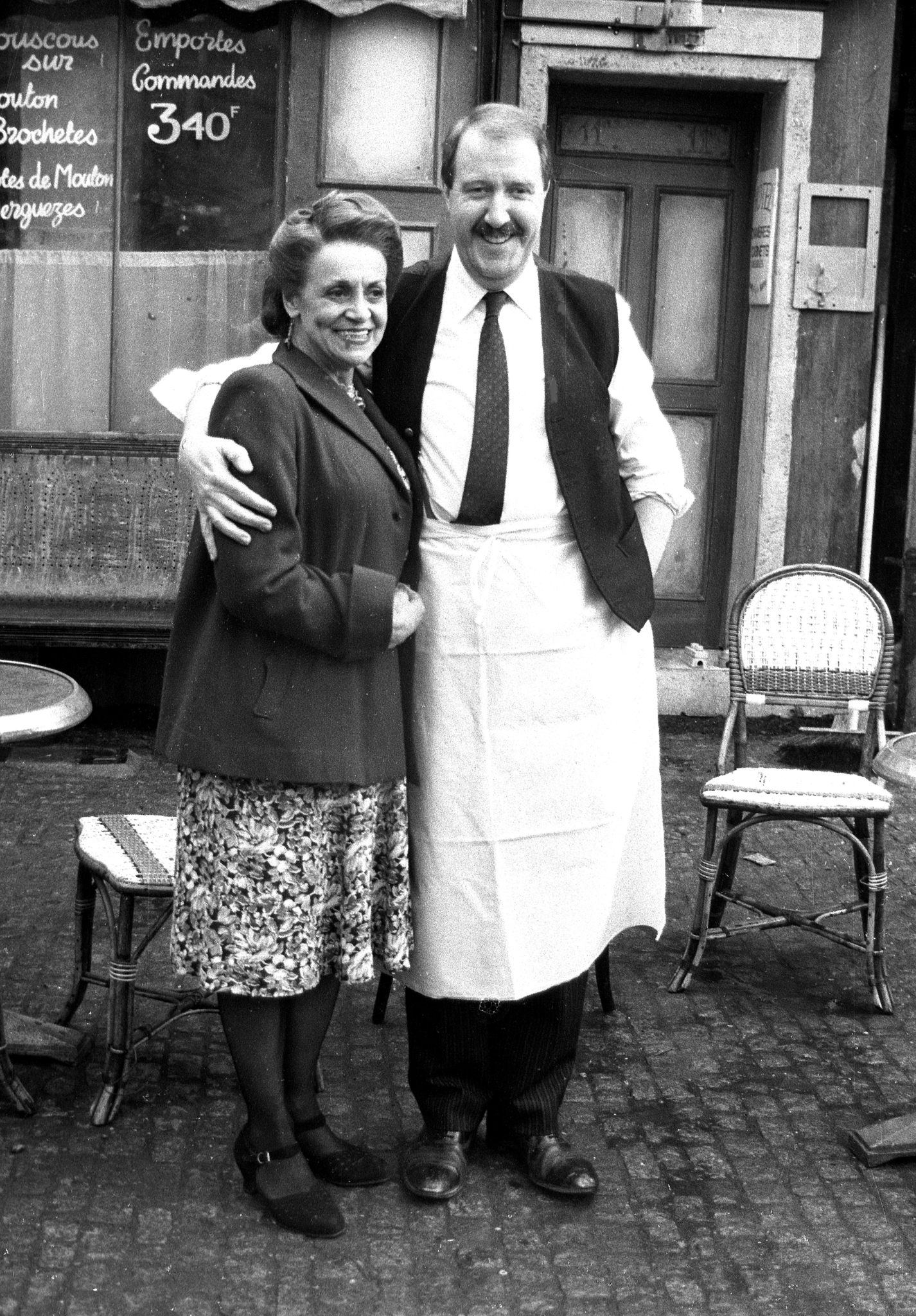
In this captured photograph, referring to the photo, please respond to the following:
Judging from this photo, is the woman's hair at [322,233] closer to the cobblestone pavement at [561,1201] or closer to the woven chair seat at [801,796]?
the cobblestone pavement at [561,1201]

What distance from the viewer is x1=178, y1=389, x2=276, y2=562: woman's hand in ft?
9.59

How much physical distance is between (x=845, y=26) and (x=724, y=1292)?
553cm

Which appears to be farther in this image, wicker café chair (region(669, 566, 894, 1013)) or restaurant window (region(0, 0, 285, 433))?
restaurant window (region(0, 0, 285, 433))

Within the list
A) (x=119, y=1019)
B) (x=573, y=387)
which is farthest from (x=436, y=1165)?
(x=573, y=387)

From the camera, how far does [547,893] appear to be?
3.39 metres

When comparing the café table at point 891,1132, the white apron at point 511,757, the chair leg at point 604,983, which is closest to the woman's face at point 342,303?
the white apron at point 511,757

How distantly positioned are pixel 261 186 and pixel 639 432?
4.15 metres

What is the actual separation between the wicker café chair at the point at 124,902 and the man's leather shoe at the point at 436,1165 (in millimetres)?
537

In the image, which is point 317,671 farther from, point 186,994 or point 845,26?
point 845,26

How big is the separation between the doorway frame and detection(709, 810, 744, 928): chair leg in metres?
2.61

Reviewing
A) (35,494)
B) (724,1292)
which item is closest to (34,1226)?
(724,1292)

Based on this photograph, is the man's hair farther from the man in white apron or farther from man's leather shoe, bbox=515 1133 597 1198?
man's leather shoe, bbox=515 1133 597 1198

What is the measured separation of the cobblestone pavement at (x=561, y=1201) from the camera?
3.08 m

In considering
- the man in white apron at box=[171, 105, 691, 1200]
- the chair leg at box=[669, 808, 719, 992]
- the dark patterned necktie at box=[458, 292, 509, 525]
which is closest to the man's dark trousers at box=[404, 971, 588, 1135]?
the man in white apron at box=[171, 105, 691, 1200]
